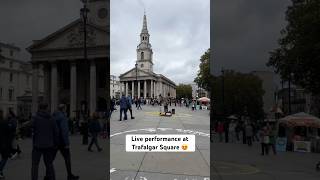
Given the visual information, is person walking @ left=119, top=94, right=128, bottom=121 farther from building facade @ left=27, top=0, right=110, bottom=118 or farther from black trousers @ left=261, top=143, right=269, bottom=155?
black trousers @ left=261, top=143, right=269, bottom=155

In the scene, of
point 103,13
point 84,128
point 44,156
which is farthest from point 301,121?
point 44,156

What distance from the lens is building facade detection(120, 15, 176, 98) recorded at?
6.51 meters

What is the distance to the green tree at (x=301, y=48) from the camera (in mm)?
25359

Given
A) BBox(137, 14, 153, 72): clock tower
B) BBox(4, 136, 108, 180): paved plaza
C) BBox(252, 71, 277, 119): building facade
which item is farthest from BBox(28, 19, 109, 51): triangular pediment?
BBox(252, 71, 277, 119): building facade

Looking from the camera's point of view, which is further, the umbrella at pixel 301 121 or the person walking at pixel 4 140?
the umbrella at pixel 301 121

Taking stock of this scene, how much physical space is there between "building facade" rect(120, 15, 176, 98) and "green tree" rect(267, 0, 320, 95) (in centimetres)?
1876

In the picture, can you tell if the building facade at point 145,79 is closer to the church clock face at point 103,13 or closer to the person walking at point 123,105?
the person walking at point 123,105

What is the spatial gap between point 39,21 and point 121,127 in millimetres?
7597

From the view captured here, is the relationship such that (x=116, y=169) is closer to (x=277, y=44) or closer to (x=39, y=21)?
(x=39, y=21)

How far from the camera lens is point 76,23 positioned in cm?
1241

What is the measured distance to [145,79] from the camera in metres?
6.98

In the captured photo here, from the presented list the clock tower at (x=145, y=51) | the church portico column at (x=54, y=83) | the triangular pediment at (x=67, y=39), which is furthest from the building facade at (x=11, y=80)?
the clock tower at (x=145, y=51)

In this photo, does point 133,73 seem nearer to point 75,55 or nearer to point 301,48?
point 75,55

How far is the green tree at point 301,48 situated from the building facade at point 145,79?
1876cm
